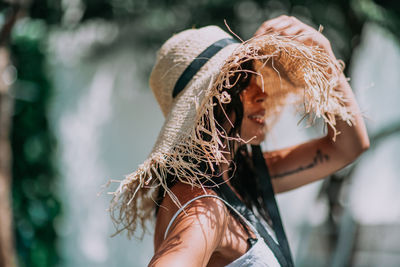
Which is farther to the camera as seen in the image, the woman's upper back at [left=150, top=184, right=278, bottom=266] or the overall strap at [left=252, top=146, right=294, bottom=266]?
the overall strap at [left=252, top=146, right=294, bottom=266]

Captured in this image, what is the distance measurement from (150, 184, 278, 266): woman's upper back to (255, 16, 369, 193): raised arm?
0.44m

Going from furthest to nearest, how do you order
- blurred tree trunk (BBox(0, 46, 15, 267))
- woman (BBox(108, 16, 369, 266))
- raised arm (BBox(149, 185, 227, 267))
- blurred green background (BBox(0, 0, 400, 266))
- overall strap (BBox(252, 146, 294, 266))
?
blurred green background (BBox(0, 0, 400, 266)) → blurred tree trunk (BBox(0, 46, 15, 267)) → overall strap (BBox(252, 146, 294, 266)) → woman (BBox(108, 16, 369, 266)) → raised arm (BBox(149, 185, 227, 267))

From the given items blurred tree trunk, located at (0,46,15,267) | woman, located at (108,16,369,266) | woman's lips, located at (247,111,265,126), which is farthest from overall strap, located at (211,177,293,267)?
blurred tree trunk, located at (0,46,15,267)

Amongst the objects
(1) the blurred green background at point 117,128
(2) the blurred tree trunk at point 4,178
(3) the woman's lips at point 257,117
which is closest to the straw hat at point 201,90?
(3) the woman's lips at point 257,117

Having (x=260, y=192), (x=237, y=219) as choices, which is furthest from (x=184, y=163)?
(x=260, y=192)

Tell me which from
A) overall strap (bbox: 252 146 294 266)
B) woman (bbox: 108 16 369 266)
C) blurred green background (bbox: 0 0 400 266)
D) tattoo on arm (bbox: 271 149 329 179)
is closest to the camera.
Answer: woman (bbox: 108 16 369 266)

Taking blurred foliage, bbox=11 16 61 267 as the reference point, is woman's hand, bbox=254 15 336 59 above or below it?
above

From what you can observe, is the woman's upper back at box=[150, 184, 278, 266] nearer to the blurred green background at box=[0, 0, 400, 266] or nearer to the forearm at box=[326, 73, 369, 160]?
the forearm at box=[326, 73, 369, 160]

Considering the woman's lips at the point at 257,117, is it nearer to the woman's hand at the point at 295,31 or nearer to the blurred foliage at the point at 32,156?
the woman's hand at the point at 295,31

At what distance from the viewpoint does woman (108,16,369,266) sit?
119 centimetres

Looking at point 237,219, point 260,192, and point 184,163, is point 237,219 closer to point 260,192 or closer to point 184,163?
point 184,163

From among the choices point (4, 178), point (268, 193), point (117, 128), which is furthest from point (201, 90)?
point (117, 128)

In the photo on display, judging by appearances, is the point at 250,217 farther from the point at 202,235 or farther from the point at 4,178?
the point at 4,178

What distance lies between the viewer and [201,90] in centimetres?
129
